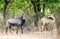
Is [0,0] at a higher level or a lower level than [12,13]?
higher

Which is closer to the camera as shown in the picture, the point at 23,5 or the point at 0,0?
the point at 0,0

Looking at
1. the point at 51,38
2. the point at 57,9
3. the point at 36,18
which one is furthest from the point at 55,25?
the point at 51,38

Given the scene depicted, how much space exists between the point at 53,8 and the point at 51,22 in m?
5.74

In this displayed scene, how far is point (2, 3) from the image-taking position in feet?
91.9

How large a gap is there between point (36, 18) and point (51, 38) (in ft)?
30.6

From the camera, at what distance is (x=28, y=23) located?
2359 cm

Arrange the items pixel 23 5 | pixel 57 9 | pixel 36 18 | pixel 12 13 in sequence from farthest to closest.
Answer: pixel 12 13
pixel 23 5
pixel 57 9
pixel 36 18

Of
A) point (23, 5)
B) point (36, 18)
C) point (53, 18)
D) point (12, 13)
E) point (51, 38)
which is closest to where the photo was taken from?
point (51, 38)

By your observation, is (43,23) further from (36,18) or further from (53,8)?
(53,8)

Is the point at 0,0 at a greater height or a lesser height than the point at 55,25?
greater

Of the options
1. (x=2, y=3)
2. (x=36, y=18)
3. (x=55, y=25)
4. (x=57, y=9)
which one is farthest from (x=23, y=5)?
(x=55, y=25)

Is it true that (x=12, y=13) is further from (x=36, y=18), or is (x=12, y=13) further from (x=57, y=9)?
(x=36, y=18)

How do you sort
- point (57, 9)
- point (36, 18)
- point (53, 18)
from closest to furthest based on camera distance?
1. point (53, 18)
2. point (36, 18)
3. point (57, 9)

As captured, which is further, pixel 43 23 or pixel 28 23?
pixel 28 23
